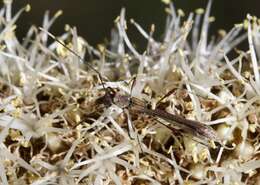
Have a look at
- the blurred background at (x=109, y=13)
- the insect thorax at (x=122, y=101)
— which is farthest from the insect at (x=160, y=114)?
the blurred background at (x=109, y=13)

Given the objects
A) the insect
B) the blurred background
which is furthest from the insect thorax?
the blurred background

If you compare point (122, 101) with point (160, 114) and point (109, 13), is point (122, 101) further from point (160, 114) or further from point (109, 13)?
point (109, 13)

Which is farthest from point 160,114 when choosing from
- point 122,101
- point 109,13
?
point 109,13

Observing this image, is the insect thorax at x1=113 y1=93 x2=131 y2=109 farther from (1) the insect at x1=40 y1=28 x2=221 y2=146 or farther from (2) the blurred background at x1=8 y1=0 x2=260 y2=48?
(2) the blurred background at x1=8 y1=0 x2=260 y2=48

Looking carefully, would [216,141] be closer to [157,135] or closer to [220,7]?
[157,135]

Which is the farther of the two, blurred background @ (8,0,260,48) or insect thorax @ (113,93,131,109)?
blurred background @ (8,0,260,48)

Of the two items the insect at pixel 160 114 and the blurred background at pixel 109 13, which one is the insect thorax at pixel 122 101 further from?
the blurred background at pixel 109 13

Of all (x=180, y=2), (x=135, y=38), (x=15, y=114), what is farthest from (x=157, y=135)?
(x=180, y=2)
